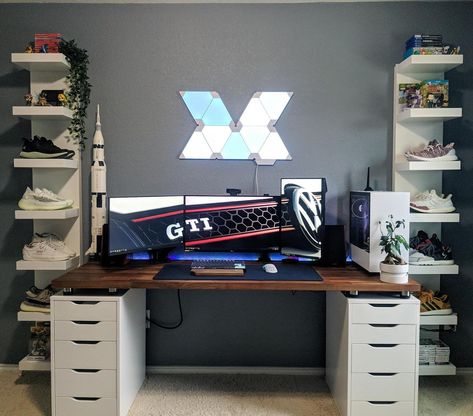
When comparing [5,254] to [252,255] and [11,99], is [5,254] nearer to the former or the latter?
[11,99]

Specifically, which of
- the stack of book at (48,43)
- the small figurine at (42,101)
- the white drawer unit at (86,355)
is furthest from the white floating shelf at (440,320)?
the stack of book at (48,43)

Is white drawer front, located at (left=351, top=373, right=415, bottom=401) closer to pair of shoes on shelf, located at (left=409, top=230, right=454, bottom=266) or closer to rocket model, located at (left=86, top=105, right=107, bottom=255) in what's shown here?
pair of shoes on shelf, located at (left=409, top=230, right=454, bottom=266)

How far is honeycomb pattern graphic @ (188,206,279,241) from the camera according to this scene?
8.77 ft

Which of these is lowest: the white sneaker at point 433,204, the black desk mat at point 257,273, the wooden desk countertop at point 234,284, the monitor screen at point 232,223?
the wooden desk countertop at point 234,284

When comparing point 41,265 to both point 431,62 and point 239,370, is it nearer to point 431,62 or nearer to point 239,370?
point 239,370

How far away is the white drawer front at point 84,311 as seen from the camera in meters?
2.19

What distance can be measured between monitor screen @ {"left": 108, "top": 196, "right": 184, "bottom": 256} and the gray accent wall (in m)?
0.27

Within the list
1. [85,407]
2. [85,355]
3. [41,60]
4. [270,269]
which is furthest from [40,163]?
[270,269]

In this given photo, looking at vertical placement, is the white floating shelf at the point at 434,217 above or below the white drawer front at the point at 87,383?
above

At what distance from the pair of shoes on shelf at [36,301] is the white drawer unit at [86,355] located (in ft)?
1.88

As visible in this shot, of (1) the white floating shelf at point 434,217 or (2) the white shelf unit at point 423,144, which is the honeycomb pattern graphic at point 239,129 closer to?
(2) the white shelf unit at point 423,144

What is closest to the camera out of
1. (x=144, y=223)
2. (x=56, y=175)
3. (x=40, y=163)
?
(x=144, y=223)

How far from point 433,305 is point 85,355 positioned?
2070 mm

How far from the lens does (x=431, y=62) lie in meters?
2.59
